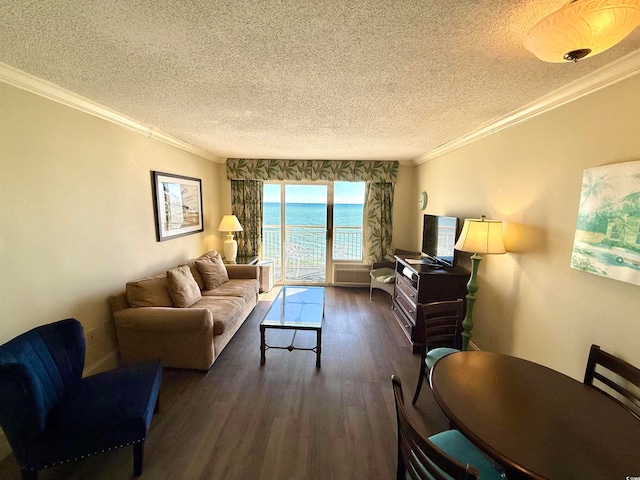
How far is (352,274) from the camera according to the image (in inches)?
198

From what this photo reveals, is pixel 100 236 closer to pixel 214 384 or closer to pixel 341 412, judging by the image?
pixel 214 384

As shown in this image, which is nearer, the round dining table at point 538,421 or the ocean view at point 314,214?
the round dining table at point 538,421

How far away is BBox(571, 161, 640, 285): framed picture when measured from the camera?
1.35 m

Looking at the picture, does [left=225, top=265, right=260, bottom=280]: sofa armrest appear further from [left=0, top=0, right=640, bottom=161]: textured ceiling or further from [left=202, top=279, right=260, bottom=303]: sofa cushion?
[left=0, top=0, right=640, bottom=161]: textured ceiling

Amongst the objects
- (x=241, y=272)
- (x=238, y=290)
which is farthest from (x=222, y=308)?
(x=241, y=272)

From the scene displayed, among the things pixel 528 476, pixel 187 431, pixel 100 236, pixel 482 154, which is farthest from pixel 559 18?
pixel 100 236

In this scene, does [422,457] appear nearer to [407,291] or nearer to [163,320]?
[163,320]

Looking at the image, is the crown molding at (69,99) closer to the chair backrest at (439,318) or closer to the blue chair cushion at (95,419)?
the blue chair cushion at (95,419)

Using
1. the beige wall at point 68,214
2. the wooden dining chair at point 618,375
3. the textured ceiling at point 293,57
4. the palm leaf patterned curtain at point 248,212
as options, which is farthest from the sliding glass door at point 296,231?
the wooden dining chair at point 618,375

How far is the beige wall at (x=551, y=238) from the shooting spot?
1.48 m

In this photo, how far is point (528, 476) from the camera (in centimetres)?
86

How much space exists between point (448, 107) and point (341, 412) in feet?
8.26

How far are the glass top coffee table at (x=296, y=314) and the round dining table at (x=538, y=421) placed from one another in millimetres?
1411

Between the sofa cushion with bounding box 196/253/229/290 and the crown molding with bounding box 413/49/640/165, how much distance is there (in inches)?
136
